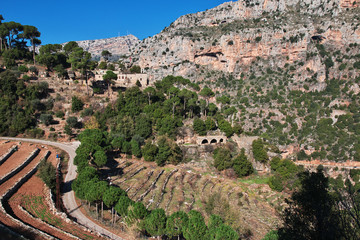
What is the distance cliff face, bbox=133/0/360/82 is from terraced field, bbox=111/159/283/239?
44013 mm

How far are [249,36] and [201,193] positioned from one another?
193 feet

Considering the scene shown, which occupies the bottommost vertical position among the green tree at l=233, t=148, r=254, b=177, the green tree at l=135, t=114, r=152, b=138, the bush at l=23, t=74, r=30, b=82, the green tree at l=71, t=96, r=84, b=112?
the green tree at l=233, t=148, r=254, b=177

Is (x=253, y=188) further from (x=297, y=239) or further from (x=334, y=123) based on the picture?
(x=334, y=123)

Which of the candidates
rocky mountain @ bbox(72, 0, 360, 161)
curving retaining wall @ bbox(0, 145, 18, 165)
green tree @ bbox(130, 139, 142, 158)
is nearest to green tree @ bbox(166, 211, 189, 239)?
green tree @ bbox(130, 139, 142, 158)

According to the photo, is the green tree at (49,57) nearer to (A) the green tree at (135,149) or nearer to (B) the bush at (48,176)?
(A) the green tree at (135,149)

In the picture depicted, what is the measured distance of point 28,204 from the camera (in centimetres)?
2377

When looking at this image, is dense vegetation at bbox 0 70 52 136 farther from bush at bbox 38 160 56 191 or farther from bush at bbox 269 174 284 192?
bush at bbox 269 174 284 192

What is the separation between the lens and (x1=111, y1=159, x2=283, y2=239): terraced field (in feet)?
89.2

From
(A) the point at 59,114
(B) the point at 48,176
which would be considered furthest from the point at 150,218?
(A) the point at 59,114

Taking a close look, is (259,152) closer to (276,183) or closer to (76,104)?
(276,183)

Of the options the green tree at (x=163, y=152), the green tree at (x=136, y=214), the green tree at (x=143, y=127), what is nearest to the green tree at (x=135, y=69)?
the green tree at (x=143, y=127)

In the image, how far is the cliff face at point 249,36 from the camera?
69312 mm

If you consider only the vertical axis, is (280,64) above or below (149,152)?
above

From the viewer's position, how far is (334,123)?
181 feet
